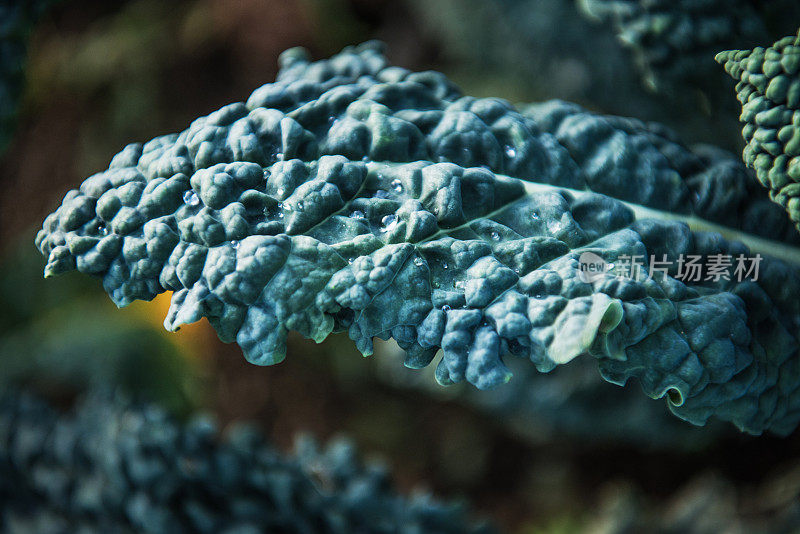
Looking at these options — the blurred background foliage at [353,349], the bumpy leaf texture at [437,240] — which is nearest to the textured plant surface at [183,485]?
the blurred background foliage at [353,349]

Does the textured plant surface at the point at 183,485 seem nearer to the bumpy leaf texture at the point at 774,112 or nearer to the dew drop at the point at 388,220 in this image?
the dew drop at the point at 388,220

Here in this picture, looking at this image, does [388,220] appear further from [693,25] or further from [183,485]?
[183,485]

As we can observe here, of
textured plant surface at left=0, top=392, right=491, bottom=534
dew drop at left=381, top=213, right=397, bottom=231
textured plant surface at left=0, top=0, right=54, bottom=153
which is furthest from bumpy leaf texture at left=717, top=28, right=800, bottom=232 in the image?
textured plant surface at left=0, top=0, right=54, bottom=153

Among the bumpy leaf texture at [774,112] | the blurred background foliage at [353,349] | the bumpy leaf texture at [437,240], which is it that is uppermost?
the bumpy leaf texture at [774,112]

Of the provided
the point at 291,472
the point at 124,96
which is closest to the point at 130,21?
the point at 124,96

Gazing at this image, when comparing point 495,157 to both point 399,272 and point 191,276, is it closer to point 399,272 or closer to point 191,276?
point 399,272

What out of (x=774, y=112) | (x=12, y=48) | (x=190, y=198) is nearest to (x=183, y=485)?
(x=190, y=198)

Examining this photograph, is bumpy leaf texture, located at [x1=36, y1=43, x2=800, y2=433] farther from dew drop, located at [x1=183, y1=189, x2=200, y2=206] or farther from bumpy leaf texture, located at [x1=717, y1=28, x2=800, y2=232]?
bumpy leaf texture, located at [x1=717, y1=28, x2=800, y2=232]
